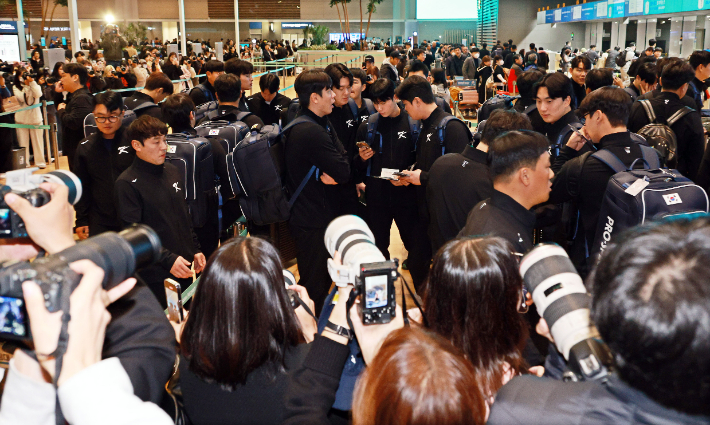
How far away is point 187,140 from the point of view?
12.2 feet

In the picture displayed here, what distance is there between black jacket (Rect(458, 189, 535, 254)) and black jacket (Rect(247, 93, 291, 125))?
3.82 m

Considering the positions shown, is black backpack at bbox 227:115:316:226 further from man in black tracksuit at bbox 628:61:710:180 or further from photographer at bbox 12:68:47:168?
photographer at bbox 12:68:47:168

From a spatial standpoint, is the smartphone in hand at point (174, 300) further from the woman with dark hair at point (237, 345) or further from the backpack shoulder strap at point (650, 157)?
the backpack shoulder strap at point (650, 157)

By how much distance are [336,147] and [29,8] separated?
40431 millimetres

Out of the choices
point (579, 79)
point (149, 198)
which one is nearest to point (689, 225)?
point (149, 198)

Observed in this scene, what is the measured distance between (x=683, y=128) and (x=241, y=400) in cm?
402

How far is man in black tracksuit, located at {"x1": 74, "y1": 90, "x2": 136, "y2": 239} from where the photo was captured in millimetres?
3697

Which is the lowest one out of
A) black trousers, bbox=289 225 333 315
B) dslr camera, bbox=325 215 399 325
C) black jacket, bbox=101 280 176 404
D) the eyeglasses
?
black trousers, bbox=289 225 333 315

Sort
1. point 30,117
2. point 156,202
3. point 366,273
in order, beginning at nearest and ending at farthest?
1. point 366,273
2. point 156,202
3. point 30,117

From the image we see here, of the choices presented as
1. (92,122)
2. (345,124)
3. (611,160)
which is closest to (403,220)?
(345,124)

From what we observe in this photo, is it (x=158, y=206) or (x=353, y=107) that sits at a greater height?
(x=353, y=107)

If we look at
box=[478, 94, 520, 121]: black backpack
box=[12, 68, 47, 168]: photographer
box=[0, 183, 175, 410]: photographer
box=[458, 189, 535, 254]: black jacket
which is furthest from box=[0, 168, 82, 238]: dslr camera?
box=[12, 68, 47, 168]: photographer

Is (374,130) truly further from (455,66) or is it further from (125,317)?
(455,66)

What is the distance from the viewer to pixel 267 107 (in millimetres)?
5902
